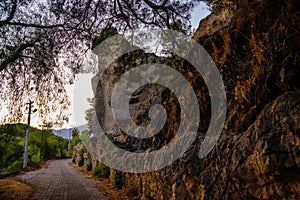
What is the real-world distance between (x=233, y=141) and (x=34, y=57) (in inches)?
239

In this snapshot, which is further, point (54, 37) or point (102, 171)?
point (102, 171)

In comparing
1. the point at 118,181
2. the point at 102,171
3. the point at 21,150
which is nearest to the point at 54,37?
the point at 118,181

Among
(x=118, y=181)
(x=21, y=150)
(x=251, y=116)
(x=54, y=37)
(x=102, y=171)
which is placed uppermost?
(x=54, y=37)

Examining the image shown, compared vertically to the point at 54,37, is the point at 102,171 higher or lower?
lower

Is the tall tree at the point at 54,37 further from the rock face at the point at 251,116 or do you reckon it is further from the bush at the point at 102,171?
the bush at the point at 102,171

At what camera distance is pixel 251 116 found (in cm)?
434

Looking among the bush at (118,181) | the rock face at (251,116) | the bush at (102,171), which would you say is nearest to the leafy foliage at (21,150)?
the bush at (102,171)

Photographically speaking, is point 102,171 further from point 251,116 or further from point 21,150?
point 21,150

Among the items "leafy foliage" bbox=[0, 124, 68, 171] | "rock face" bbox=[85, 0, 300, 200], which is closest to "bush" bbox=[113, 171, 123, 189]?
"rock face" bbox=[85, 0, 300, 200]

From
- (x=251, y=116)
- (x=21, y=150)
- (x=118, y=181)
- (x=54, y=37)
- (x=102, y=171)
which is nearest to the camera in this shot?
(x=251, y=116)

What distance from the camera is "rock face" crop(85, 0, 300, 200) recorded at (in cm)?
295

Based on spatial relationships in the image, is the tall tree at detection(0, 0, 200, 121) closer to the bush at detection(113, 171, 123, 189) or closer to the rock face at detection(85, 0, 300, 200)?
the rock face at detection(85, 0, 300, 200)

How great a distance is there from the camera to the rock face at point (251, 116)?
9.67 feet

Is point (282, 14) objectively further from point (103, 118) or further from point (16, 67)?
point (103, 118)
